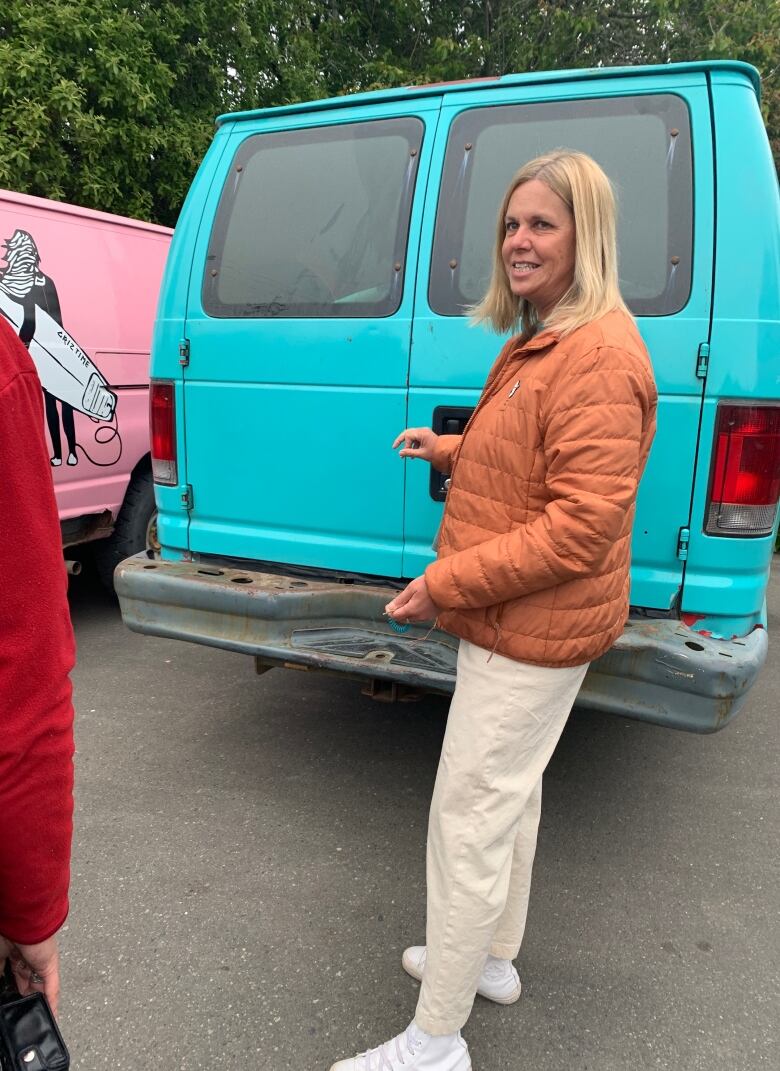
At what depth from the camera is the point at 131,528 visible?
4844 millimetres

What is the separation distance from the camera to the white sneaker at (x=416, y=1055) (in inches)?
71.8

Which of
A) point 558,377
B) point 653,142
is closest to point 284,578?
point 558,377

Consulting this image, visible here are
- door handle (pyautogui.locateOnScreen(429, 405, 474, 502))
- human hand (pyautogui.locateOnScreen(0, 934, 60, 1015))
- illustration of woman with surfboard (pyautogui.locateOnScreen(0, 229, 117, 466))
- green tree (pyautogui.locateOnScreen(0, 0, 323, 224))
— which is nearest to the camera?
human hand (pyautogui.locateOnScreen(0, 934, 60, 1015))

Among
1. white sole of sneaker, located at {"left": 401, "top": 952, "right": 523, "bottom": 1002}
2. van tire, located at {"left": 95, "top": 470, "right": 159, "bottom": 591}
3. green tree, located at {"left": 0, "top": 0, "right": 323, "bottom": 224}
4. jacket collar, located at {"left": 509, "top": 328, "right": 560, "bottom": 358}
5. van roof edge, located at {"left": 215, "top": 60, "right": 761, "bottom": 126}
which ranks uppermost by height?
green tree, located at {"left": 0, "top": 0, "right": 323, "bottom": 224}

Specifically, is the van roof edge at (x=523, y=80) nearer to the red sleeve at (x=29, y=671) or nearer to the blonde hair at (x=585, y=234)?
the blonde hair at (x=585, y=234)

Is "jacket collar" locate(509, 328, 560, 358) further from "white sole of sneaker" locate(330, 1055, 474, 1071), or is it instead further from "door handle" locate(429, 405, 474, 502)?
"white sole of sneaker" locate(330, 1055, 474, 1071)

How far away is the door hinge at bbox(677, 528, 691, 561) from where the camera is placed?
2.43 m

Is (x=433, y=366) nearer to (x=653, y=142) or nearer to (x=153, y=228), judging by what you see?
(x=653, y=142)

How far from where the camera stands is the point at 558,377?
1590 mm

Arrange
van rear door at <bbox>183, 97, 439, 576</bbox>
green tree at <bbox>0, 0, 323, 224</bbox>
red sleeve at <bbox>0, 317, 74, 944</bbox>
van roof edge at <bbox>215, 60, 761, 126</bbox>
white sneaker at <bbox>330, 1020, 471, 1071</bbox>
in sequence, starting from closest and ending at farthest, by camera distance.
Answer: red sleeve at <bbox>0, 317, 74, 944</bbox>
white sneaker at <bbox>330, 1020, 471, 1071</bbox>
van roof edge at <bbox>215, 60, 761, 126</bbox>
van rear door at <bbox>183, 97, 439, 576</bbox>
green tree at <bbox>0, 0, 323, 224</bbox>

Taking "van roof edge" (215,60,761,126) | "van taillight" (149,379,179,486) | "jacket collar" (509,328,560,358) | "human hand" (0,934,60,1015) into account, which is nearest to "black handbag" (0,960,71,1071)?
"human hand" (0,934,60,1015)

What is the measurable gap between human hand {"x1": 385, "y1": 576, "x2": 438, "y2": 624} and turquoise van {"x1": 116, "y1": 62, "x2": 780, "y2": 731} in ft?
2.55

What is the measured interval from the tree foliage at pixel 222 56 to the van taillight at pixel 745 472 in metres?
6.35

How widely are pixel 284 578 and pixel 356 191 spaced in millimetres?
1413
